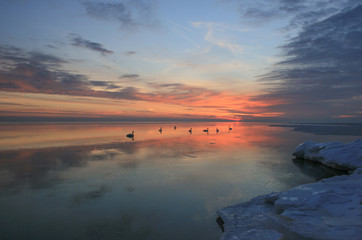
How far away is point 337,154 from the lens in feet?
54.8

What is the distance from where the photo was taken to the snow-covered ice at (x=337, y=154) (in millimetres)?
15398

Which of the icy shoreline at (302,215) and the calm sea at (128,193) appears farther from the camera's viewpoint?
the calm sea at (128,193)

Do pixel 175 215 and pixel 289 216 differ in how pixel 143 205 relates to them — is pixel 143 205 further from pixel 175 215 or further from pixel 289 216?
pixel 289 216

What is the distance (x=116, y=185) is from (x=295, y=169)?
13.3 metres

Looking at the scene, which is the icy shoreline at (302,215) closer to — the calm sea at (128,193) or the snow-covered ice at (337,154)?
the calm sea at (128,193)

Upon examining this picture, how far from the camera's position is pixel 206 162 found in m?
18.0

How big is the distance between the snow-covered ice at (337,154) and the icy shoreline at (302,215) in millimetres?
8372

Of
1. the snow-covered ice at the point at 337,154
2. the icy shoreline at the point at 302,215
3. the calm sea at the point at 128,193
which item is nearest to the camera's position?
the icy shoreline at the point at 302,215

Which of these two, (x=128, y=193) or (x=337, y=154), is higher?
(x=337, y=154)

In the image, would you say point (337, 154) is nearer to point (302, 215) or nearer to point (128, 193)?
point (302, 215)

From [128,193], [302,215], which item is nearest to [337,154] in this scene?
[302,215]

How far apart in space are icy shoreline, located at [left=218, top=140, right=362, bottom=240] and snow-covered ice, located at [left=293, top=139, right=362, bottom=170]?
8.37m

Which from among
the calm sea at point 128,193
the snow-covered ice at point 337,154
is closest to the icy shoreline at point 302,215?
the calm sea at point 128,193

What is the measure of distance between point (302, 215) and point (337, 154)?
12.9 meters
